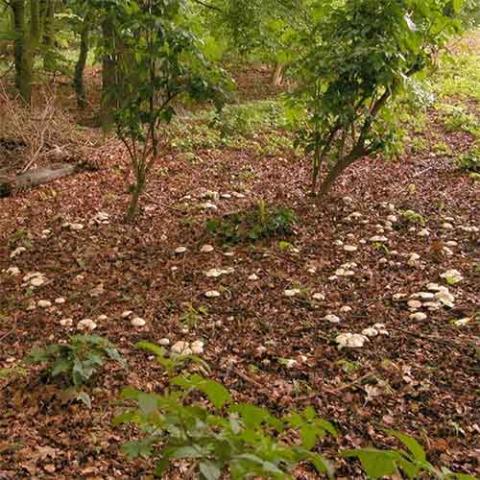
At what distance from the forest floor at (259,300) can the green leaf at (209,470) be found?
2.01 metres

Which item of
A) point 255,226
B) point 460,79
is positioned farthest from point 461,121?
point 255,226

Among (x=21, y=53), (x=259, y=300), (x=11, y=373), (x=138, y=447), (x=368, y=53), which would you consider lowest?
(x=11, y=373)

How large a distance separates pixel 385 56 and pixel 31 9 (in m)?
9.00

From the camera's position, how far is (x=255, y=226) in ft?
20.9

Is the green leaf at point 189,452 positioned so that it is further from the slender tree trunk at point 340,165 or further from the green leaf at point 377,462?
the slender tree trunk at point 340,165

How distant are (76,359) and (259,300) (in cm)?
193

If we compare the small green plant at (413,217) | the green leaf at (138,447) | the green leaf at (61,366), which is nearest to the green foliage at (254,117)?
the small green plant at (413,217)

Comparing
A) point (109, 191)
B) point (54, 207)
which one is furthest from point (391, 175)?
point (54, 207)

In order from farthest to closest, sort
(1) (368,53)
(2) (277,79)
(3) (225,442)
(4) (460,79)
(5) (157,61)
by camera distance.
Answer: (2) (277,79) → (4) (460,79) → (5) (157,61) → (1) (368,53) → (3) (225,442)

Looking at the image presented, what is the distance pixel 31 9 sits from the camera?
11.7 meters

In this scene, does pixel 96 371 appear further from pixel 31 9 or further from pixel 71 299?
pixel 31 9

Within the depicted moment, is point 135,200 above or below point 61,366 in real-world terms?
above

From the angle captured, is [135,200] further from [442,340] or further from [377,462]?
[377,462]

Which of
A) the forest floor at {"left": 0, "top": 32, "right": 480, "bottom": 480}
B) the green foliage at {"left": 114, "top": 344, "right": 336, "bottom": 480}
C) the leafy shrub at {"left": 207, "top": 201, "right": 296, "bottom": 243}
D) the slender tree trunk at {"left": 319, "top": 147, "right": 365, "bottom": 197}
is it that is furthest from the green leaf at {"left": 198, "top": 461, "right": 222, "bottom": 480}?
the slender tree trunk at {"left": 319, "top": 147, "right": 365, "bottom": 197}
